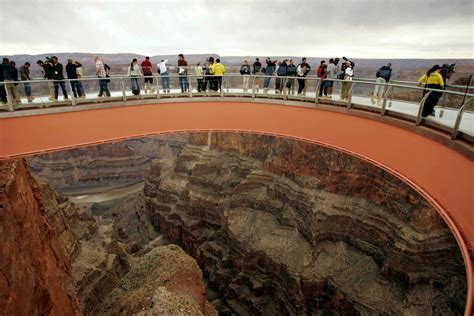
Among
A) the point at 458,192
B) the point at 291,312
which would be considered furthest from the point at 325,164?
the point at 458,192

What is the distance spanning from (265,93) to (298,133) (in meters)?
3.42

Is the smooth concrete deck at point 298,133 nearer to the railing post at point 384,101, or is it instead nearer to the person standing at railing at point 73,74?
the railing post at point 384,101

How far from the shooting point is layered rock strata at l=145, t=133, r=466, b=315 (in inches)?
979

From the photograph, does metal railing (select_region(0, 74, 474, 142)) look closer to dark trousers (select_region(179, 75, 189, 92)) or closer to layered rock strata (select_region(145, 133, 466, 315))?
dark trousers (select_region(179, 75, 189, 92))

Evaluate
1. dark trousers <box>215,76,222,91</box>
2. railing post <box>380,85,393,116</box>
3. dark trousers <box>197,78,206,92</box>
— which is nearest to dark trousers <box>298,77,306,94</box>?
dark trousers <box>215,76,222,91</box>

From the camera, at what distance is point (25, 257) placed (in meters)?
9.09

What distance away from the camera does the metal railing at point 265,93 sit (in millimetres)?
10361

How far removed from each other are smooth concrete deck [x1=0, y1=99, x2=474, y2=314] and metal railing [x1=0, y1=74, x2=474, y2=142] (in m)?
0.62

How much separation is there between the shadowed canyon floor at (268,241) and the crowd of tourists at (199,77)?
11372 mm

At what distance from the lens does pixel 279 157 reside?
130 feet

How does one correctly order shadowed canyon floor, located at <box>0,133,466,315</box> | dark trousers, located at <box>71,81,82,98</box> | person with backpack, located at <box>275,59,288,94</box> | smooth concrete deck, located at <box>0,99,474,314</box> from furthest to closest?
shadowed canyon floor, located at <box>0,133,466,315</box>, person with backpack, located at <box>275,59,288,94</box>, dark trousers, located at <box>71,81,82,98</box>, smooth concrete deck, located at <box>0,99,474,314</box>

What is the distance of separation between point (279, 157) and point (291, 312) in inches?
757

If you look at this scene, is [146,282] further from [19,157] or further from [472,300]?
[472,300]

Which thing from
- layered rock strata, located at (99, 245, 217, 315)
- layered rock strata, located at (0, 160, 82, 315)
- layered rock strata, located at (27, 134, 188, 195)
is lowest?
layered rock strata, located at (27, 134, 188, 195)
